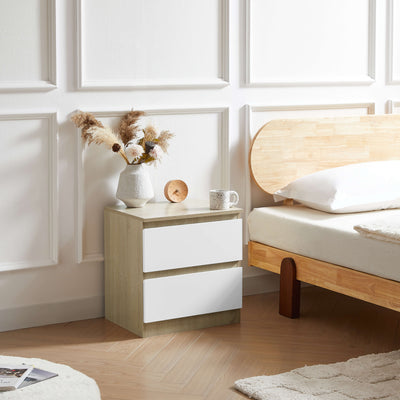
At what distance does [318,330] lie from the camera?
142 inches

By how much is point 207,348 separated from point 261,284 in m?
0.97

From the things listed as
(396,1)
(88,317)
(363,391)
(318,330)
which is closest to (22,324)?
(88,317)

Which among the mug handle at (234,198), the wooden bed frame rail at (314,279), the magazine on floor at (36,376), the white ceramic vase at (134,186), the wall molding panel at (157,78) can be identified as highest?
the wall molding panel at (157,78)

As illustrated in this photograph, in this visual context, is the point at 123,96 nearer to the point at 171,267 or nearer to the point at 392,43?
the point at 171,267

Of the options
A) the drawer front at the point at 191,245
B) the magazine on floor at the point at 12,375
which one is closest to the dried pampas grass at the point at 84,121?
the drawer front at the point at 191,245

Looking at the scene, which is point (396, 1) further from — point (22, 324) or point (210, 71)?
point (22, 324)

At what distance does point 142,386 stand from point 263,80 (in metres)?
1.85

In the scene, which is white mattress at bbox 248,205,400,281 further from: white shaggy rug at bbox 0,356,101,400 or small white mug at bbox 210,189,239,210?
white shaggy rug at bbox 0,356,101,400

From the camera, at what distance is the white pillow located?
3836 millimetres

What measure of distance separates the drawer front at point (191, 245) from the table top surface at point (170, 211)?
0.15 ft

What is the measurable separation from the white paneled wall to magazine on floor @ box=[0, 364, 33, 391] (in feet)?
2.57

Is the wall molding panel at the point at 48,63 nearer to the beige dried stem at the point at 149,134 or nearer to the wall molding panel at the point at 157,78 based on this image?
the wall molding panel at the point at 157,78

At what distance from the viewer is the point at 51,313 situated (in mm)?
3701

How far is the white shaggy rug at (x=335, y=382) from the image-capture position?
2.80 metres
